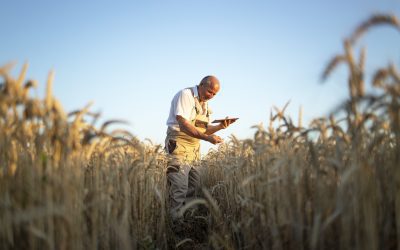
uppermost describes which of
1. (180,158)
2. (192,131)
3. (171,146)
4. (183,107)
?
(183,107)

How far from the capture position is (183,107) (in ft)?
15.8

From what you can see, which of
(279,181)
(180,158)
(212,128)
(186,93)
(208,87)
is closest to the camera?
(279,181)

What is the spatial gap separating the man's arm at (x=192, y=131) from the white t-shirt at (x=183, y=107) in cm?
8

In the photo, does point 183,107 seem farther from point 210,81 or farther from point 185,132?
point 210,81

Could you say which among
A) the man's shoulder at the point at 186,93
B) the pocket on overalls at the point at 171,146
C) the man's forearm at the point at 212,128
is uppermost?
the man's shoulder at the point at 186,93

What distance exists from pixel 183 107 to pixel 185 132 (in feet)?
1.23

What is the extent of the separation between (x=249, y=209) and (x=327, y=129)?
0.99m

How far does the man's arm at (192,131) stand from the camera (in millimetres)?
4691

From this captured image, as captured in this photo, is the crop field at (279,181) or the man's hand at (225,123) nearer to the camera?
the crop field at (279,181)

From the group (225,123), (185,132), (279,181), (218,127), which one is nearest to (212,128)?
(218,127)

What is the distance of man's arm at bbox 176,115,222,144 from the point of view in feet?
15.4

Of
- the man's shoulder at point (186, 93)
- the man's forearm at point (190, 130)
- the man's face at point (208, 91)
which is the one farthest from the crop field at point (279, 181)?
the man's face at point (208, 91)

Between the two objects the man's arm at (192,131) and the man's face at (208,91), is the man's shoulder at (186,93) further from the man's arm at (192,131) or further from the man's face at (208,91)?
the man's arm at (192,131)

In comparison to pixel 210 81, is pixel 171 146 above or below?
below
